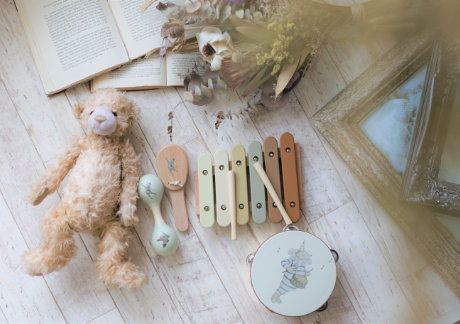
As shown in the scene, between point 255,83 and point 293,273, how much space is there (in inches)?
23.1

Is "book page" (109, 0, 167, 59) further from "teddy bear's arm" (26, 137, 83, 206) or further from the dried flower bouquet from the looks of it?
"teddy bear's arm" (26, 137, 83, 206)

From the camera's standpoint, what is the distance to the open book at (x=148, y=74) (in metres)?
1.08

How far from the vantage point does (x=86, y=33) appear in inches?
42.1

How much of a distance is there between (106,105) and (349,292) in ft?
3.20

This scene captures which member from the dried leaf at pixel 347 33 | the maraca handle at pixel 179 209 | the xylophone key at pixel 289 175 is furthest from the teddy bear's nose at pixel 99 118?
the dried leaf at pixel 347 33

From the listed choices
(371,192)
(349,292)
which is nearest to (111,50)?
(371,192)

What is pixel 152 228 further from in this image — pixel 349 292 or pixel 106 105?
pixel 349 292

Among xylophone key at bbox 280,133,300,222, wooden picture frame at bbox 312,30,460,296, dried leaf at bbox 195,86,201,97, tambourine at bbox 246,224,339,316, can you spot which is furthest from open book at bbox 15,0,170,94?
tambourine at bbox 246,224,339,316

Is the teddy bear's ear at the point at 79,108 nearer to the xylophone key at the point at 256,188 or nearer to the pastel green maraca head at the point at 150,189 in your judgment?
the pastel green maraca head at the point at 150,189

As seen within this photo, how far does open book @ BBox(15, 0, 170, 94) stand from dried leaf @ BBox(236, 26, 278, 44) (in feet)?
1.05

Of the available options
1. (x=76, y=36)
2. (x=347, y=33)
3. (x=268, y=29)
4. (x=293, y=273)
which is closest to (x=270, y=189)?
(x=293, y=273)

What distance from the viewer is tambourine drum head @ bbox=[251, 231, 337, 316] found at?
97cm

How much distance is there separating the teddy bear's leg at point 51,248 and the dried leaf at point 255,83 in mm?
668

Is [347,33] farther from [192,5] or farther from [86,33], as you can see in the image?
[86,33]
